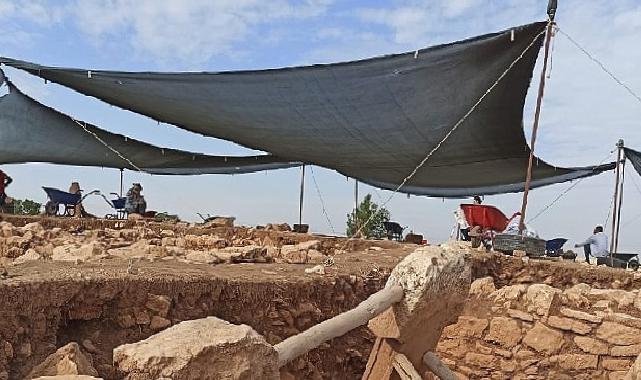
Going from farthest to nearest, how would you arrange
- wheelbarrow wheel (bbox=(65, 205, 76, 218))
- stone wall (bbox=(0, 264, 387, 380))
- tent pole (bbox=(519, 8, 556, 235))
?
wheelbarrow wheel (bbox=(65, 205, 76, 218))
tent pole (bbox=(519, 8, 556, 235))
stone wall (bbox=(0, 264, 387, 380))

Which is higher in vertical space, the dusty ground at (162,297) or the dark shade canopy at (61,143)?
the dark shade canopy at (61,143)

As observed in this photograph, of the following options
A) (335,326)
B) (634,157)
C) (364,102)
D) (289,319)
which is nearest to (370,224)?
(634,157)

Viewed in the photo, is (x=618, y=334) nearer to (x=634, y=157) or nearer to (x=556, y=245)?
(x=634, y=157)

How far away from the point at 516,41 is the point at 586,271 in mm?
2840

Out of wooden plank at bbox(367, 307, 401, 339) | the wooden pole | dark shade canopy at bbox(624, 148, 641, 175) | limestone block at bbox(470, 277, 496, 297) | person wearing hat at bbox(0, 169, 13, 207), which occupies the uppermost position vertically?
dark shade canopy at bbox(624, 148, 641, 175)

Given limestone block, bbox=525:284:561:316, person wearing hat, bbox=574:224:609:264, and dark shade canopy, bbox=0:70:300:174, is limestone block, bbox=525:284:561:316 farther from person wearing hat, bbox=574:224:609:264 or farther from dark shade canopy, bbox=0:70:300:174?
dark shade canopy, bbox=0:70:300:174

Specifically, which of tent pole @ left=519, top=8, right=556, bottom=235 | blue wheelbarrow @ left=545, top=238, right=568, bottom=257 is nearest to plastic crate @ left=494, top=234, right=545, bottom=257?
tent pole @ left=519, top=8, right=556, bottom=235

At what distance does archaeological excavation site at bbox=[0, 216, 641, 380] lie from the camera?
2.02 metres

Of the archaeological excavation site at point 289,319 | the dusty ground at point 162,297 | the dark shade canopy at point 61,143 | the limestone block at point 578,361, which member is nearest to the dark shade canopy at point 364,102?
the dark shade canopy at point 61,143

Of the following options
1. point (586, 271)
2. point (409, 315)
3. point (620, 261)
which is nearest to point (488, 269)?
point (586, 271)

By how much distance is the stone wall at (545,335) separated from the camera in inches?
200

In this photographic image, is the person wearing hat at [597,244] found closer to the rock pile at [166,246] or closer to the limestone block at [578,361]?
the rock pile at [166,246]

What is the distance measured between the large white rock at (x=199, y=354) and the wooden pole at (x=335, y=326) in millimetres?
241

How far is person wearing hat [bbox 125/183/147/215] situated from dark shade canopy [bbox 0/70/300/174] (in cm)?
75
